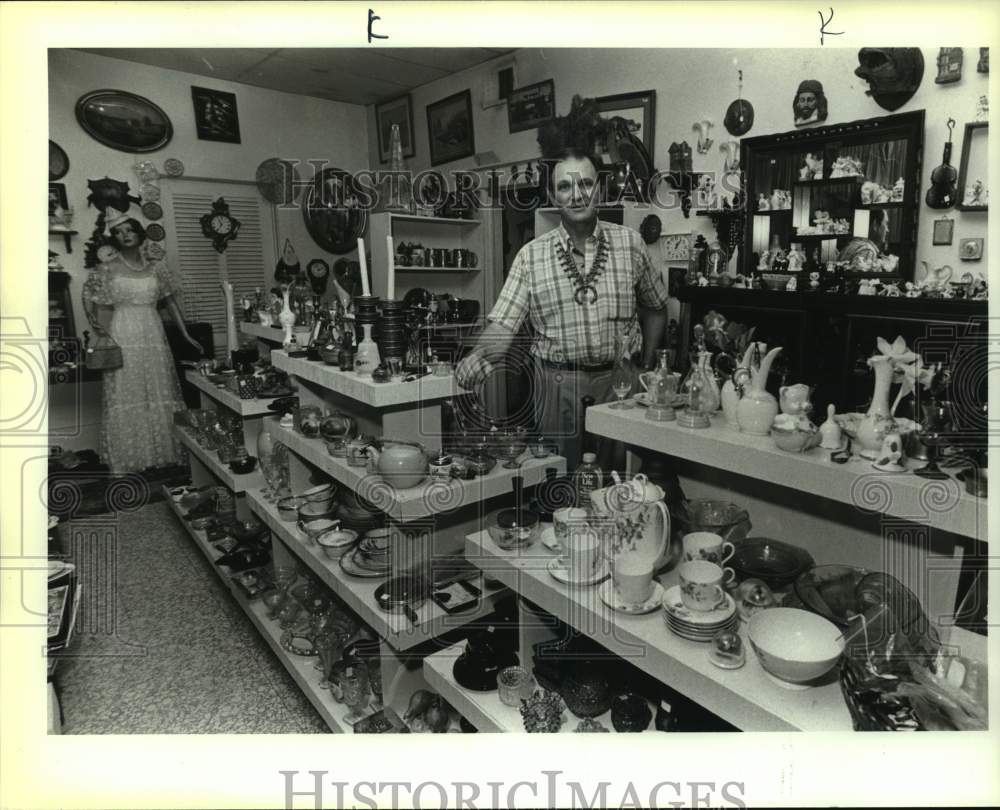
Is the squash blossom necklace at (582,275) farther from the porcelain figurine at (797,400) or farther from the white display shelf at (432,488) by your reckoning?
the porcelain figurine at (797,400)

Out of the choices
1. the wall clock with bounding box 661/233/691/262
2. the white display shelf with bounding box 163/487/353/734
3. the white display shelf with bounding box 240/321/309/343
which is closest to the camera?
the white display shelf with bounding box 163/487/353/734

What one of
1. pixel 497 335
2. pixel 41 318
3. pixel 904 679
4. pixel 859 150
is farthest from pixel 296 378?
pixel 859 150

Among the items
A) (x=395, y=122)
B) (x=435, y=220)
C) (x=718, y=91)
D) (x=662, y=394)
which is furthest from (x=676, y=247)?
(x=395, y=122)

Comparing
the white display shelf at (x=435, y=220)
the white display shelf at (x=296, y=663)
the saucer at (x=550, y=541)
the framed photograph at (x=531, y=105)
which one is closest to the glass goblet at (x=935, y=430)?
the saucer at (x=550, y=541)

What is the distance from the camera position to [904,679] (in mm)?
830

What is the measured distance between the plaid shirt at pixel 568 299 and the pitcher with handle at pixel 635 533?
717 millimetres

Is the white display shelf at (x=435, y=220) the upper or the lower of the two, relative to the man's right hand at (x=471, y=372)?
upper

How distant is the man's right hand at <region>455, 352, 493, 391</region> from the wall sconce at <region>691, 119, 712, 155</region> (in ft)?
5.50

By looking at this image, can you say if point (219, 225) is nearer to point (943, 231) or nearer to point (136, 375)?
point (136, 375)

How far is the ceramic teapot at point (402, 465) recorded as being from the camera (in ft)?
4.69

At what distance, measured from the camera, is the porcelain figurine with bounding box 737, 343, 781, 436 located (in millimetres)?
1029

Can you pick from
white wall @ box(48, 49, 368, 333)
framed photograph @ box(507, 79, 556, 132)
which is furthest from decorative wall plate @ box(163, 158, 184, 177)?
framed photograph @ box(507, 79, 556, 132)

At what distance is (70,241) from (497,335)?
2.95m

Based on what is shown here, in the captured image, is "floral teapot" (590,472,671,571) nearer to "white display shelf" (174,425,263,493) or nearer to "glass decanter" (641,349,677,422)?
"glass decanter" (641,349,677,422)
